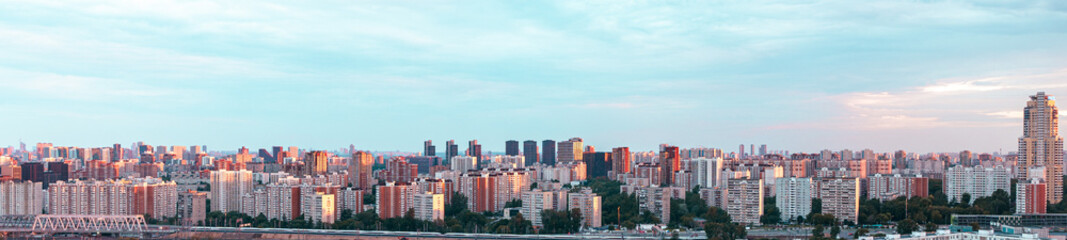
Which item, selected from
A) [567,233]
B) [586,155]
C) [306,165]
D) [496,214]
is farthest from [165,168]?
[567,233]

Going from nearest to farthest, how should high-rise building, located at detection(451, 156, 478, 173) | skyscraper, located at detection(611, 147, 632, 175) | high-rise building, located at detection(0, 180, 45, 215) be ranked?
1. high-rise building, located at detection(0, 180, 45, 215)
2. skyscraper, located at detection(611, 147, 632, 175)
3. high-rise building, located at detection(451, 156, 478, 173)

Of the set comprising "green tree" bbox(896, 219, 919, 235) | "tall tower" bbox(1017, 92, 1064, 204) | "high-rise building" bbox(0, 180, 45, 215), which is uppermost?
"tall tower" bbox(1017, 92, 1064, 204)

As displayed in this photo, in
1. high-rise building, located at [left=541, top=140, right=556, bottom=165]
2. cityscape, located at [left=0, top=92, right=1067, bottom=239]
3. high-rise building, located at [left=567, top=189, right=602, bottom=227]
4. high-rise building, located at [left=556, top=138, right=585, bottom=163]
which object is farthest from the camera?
high-rise building, located at [left=541, top=140, right=556, bottom=165]

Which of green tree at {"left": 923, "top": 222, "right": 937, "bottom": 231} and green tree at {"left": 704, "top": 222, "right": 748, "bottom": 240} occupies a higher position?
green tree at {"left": 923, "top": 222, "right": 937, "bottom": 231}

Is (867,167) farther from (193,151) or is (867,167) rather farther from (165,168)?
(193,151)

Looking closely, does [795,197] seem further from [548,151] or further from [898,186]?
[548,151]

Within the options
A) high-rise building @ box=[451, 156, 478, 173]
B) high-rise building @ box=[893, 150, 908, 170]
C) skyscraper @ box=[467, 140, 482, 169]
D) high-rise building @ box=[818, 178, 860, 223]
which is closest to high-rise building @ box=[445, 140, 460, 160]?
skyscraper @ box=[467, 140, 482, 169]

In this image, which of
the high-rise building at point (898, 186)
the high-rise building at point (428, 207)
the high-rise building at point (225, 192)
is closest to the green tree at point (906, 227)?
the high-rise building at point (898, 186)

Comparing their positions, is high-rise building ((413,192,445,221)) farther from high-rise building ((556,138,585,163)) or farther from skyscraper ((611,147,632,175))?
high-rise building ((556,138,585,163))
